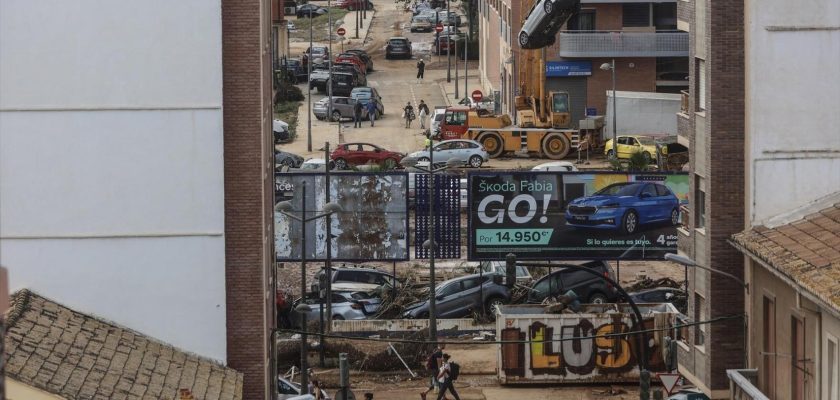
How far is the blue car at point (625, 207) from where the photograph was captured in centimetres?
4956

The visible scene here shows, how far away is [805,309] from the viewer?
91.0 feet

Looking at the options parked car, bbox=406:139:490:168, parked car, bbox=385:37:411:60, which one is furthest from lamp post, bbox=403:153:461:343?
parked car, bbox=385:37:411:60

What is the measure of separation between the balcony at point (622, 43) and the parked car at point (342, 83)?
59.1 feet

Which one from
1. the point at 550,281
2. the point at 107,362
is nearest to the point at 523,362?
the point at 550,281

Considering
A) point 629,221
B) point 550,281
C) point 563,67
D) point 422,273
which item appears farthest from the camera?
point 563,67

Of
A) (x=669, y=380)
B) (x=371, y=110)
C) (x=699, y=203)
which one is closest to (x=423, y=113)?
(x=371, y=110)

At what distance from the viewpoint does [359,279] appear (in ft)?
166

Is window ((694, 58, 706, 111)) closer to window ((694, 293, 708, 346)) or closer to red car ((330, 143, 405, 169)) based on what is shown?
window ((694, 293, 708, 346))

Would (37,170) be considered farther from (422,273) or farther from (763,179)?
(422,273)

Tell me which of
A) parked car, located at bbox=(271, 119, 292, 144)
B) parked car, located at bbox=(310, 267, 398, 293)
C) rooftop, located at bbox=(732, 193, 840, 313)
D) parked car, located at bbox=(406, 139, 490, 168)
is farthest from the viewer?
parked car, located at bbox=(271, 119, 292, 144)

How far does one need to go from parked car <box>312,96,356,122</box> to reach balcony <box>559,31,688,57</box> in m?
13.3

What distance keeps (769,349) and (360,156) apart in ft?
140

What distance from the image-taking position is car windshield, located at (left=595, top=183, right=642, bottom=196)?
1973 inches

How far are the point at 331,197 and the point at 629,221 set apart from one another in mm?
8518
